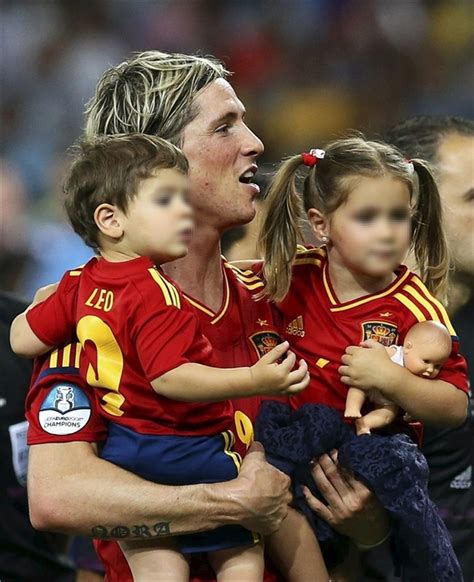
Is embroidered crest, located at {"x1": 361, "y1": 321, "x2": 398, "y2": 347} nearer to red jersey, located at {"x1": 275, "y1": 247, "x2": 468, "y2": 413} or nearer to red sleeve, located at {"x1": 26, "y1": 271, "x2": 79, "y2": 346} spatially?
red jersey, located at {"x1": 275, "y1": 247, "x2": 468, "y2": 413}

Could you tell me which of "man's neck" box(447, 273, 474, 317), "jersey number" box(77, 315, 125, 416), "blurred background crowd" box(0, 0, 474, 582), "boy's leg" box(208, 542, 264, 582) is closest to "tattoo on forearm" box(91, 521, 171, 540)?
"boy's leg" box(208, 542, 264, 582)

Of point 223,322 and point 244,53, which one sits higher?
point 223,322

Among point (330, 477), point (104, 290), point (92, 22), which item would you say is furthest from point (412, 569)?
point (92, 22)

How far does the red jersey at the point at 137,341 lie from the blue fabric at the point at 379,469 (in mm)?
180

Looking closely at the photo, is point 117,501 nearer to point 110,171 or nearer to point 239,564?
point 239,564

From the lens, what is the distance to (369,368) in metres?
2.35

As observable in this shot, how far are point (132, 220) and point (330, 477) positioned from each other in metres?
0.74

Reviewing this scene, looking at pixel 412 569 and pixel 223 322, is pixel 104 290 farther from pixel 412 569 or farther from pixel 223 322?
pixel 412 569

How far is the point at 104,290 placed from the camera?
2225 mm

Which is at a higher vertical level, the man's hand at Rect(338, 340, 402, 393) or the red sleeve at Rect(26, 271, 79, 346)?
the red sleeve at Rect(26, 271, 79, 346)

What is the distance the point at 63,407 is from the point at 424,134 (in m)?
2.07

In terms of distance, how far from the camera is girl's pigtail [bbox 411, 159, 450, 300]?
2.69m

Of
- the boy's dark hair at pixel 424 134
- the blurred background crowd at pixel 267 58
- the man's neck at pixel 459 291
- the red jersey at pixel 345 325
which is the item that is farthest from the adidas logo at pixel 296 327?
the blurred background crowd at pixel 267 58

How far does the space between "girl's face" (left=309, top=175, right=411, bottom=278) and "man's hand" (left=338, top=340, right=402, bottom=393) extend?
0.65 feet
